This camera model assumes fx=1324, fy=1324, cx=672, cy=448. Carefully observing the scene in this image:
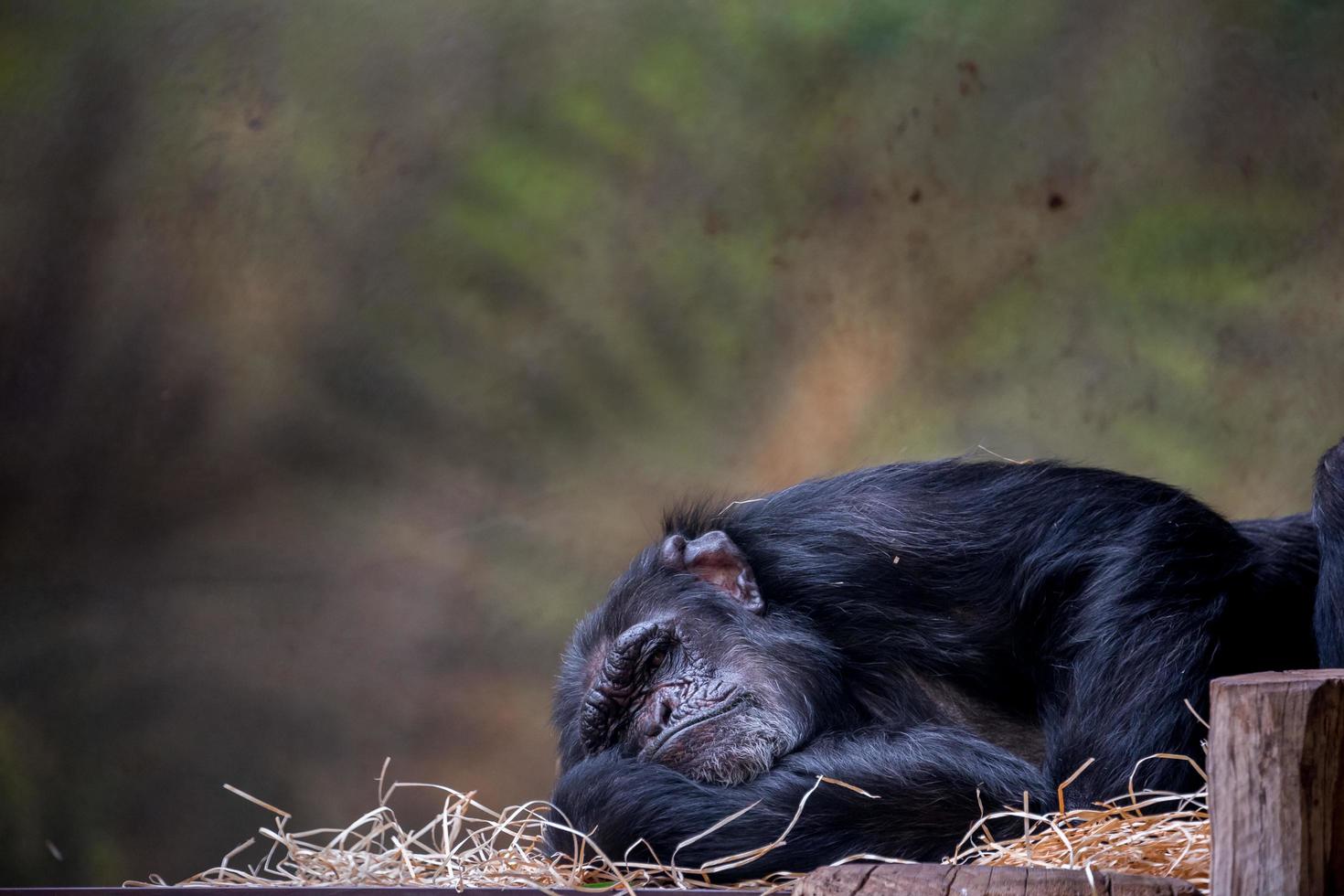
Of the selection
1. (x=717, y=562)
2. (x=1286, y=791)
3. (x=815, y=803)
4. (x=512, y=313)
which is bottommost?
(x=815, y=803)

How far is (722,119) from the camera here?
633 cm

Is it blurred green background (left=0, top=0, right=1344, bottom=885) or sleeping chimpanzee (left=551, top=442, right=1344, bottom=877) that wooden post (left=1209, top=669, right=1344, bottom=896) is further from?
blurred green background (left=0, top=0, right=1344, bottom=885)

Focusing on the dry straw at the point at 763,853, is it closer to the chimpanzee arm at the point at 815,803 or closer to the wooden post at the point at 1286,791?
the chimpanzee arm at the point at 815,803

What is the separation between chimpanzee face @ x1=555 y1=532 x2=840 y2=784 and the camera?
3.38m

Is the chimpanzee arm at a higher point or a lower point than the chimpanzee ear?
lower

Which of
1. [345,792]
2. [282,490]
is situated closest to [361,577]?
[282,490]

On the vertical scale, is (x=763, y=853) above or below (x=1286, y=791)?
below

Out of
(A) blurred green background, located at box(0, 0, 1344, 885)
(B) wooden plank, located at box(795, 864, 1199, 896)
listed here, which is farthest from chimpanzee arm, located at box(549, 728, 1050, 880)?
(A) blurred green background, located at box(0, 0, 1344, 885)

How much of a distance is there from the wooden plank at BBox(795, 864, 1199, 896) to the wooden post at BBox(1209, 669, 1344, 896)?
119 mm

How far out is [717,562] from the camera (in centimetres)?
372

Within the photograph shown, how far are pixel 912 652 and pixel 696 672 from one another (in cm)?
58

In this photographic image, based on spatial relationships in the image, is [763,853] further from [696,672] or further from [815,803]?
[696,672]

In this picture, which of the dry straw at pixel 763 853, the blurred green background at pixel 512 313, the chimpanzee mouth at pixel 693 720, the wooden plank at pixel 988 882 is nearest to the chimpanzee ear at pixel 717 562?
the chimpanzee mouth at pixel 693 720

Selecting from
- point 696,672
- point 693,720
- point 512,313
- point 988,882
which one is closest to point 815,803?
point 693,720
